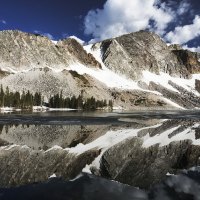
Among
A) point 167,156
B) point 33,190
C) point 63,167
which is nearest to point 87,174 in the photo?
point 63,167

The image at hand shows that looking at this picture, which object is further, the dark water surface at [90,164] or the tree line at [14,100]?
the tree line at [14,100]

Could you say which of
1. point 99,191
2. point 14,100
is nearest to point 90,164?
point 99,191

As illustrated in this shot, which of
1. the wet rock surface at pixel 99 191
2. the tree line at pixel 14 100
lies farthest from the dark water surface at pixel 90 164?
the tree line at pixel 14 100

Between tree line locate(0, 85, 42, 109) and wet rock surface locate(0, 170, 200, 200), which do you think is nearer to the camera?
wet rock surface locate(0, 170, 200, 200)

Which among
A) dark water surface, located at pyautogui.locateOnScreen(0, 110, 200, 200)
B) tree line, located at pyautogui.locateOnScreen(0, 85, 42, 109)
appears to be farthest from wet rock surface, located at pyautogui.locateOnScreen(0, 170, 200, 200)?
tree line, located at pyautogui.locateOnScreen(0, 85, 42, 109)

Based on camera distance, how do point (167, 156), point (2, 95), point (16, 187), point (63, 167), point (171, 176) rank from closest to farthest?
point (16, 187) < point (171, 176) < point (63, 167) < point (167, 156) < point (2, 95)

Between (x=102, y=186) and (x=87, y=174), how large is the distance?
108 inches

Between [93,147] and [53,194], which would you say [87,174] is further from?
[93,147]

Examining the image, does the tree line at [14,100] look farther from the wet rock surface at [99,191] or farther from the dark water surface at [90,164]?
the wet rock surface at [99,191]

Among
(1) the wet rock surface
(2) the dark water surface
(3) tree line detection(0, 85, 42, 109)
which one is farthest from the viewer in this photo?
(3) tree line detection(0, 85, 42, 109)

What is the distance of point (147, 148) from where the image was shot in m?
30.8

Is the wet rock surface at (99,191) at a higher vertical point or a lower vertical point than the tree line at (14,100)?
lower

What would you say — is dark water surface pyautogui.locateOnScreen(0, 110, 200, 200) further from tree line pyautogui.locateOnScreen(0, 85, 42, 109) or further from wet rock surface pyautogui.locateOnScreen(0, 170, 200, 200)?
tree line pyautogui.locateOnScreen(0, 85, 42, 109)

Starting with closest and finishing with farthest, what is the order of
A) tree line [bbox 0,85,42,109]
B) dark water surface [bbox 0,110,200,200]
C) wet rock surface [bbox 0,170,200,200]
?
wet rock surface [bbox 0,170,200,200] < dark water surface [bbox 0,110,200,200] < tree line [bbox 0,85,42,109]
